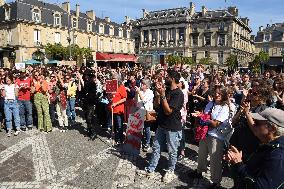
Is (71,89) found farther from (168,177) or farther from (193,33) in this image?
(193,33)

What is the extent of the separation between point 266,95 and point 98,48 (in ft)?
159

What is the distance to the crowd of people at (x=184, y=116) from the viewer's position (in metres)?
2.85

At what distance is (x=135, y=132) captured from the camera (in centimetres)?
783

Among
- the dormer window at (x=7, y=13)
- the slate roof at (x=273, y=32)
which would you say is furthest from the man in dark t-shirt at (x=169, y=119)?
the slate roof at (x=273, y=32)

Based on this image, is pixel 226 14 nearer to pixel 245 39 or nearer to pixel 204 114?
pixel 245 39

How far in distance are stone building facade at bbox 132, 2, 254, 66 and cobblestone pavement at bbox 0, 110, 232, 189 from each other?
58.5 m

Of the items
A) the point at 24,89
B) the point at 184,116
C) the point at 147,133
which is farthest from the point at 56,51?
the point at 184,116

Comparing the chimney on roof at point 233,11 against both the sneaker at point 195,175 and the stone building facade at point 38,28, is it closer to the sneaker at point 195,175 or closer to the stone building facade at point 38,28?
the stone building facade at point 38,28

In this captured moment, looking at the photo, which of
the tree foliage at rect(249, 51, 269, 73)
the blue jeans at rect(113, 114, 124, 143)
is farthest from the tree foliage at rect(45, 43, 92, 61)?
the blue jeans at rect(113, 114, 124, 143)

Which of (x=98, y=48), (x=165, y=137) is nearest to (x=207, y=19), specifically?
(x=98, y=48)

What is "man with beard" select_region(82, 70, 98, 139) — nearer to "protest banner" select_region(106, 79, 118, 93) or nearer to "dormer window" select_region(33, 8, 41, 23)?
"protest banner" select_region(106, 79, 118, 93)

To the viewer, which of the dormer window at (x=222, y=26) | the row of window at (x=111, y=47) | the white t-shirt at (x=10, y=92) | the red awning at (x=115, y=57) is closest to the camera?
the white t-shirt at (x=10, y=92)

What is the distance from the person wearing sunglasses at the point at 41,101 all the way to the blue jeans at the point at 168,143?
5.01 metres

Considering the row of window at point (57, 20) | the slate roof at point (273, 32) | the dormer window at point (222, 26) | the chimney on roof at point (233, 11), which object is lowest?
the row of window at point (57, 20)
